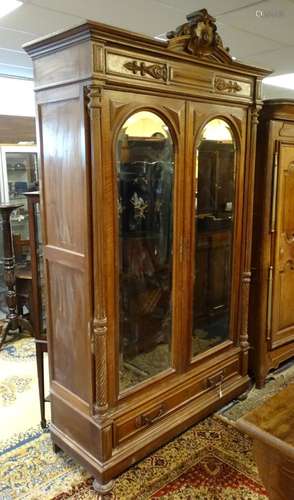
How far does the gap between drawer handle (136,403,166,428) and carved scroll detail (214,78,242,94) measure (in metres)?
1.72

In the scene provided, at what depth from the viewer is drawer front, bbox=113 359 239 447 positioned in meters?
1.98

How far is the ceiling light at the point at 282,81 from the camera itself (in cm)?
477

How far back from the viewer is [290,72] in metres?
4.50

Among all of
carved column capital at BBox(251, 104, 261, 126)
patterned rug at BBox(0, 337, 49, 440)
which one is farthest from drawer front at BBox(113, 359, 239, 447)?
carved column capital at BBox(251, 104, 261, 126)

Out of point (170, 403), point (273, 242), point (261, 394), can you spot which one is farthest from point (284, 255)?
point (170, 403)

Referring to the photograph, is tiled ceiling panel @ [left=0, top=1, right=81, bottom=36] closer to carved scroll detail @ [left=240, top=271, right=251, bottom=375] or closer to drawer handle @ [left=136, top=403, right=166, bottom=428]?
carved scroll detail @ [left=240, top=271, right=251, bottom=375]

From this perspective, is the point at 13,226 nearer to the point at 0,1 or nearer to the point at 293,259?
the point at 0,1

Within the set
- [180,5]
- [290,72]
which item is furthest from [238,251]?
[290,72]

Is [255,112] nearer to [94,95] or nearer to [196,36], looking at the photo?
[196,36]

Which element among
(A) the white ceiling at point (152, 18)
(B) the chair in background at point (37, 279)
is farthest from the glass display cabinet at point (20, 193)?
(B) the chair in background at point (37, 279)

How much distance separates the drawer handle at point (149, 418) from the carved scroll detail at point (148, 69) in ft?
5.36

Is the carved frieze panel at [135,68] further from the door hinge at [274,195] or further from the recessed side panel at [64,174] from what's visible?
the door hinge at [274,195]

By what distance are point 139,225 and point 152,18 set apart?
1467 mm

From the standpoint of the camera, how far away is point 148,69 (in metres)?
1.80
